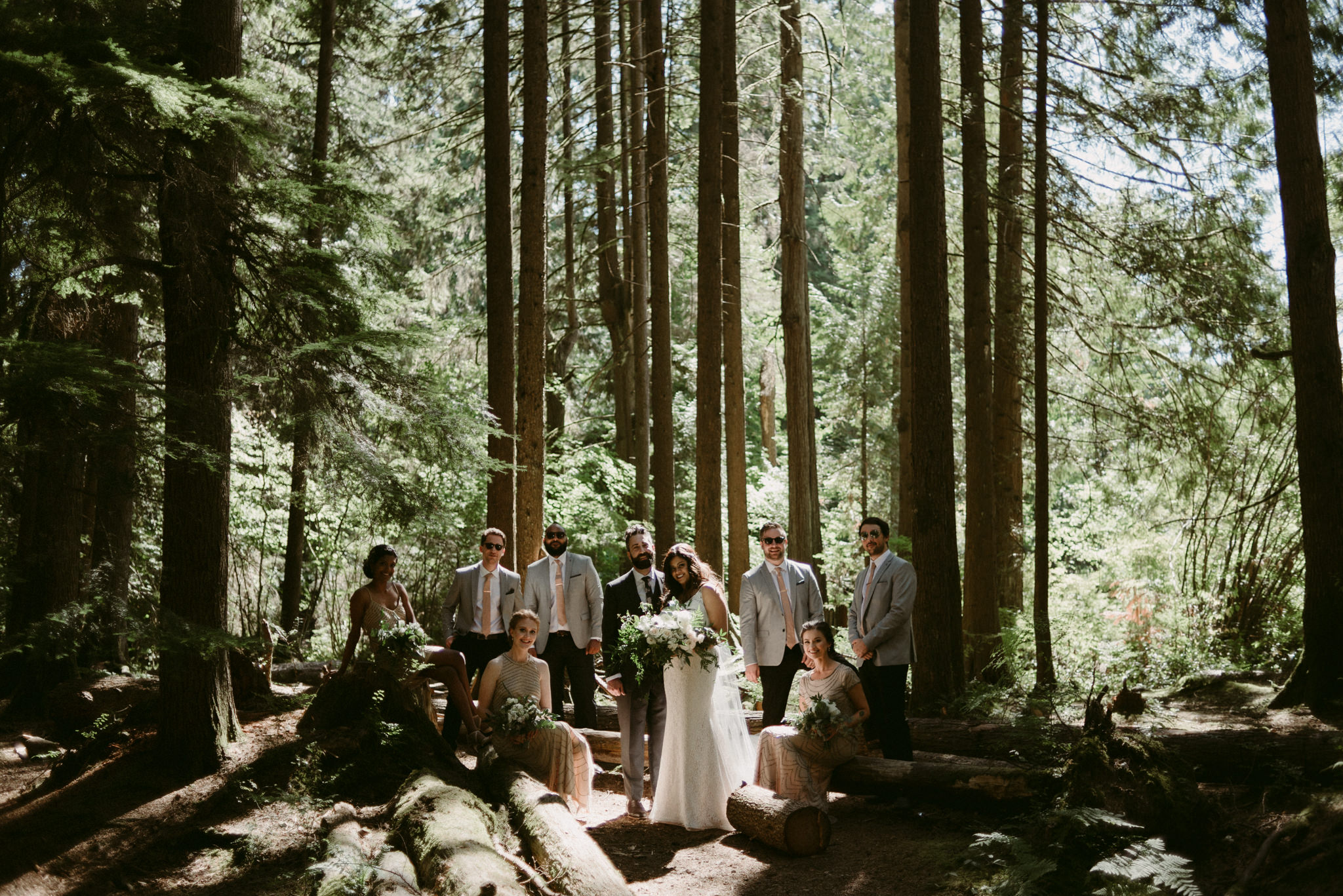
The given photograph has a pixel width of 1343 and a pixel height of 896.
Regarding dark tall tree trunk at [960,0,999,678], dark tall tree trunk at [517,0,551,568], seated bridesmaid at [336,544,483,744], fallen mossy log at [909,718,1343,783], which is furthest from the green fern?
dark tall tree trunk at [960,0,999,678]

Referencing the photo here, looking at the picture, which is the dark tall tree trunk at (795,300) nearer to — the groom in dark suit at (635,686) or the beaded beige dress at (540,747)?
the groom in dark suit at (635,686)

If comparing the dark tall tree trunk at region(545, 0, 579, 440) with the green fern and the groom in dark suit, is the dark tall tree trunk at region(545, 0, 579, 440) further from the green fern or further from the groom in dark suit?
the green fern

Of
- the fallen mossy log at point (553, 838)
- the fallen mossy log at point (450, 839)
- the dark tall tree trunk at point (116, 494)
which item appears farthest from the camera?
the dark tall tree trunk at point (116, 494)

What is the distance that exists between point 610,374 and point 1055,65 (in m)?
13.1

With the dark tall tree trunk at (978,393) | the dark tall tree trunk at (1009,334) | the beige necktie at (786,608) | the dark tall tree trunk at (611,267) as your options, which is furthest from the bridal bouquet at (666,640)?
the dark tall tree trunk at (611,267)

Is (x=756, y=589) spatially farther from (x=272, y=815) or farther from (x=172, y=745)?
(x=172, y=745)

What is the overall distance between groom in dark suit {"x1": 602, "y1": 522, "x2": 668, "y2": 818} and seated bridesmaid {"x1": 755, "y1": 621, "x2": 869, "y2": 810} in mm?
949

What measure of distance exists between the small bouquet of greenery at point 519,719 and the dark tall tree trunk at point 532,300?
12.8ft

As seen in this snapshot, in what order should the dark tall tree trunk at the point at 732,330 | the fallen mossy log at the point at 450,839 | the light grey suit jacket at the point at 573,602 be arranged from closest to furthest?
the fallen mossy log at the point at 450,839
the light grey suit jacket at the point at 573,602
the dark tall tree trunk at the point at 732,330

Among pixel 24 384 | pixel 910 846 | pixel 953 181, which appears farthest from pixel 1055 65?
pixel 24 384

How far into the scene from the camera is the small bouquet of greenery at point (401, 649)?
327 inches

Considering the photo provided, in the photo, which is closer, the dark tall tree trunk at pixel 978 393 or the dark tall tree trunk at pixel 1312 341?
the dark tall tree trunk at pixel 1312 341

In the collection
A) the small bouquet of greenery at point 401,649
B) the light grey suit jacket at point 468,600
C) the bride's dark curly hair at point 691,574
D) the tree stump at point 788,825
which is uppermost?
the bride's dark curly hair at point 691,574

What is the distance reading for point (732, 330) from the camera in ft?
53.7
